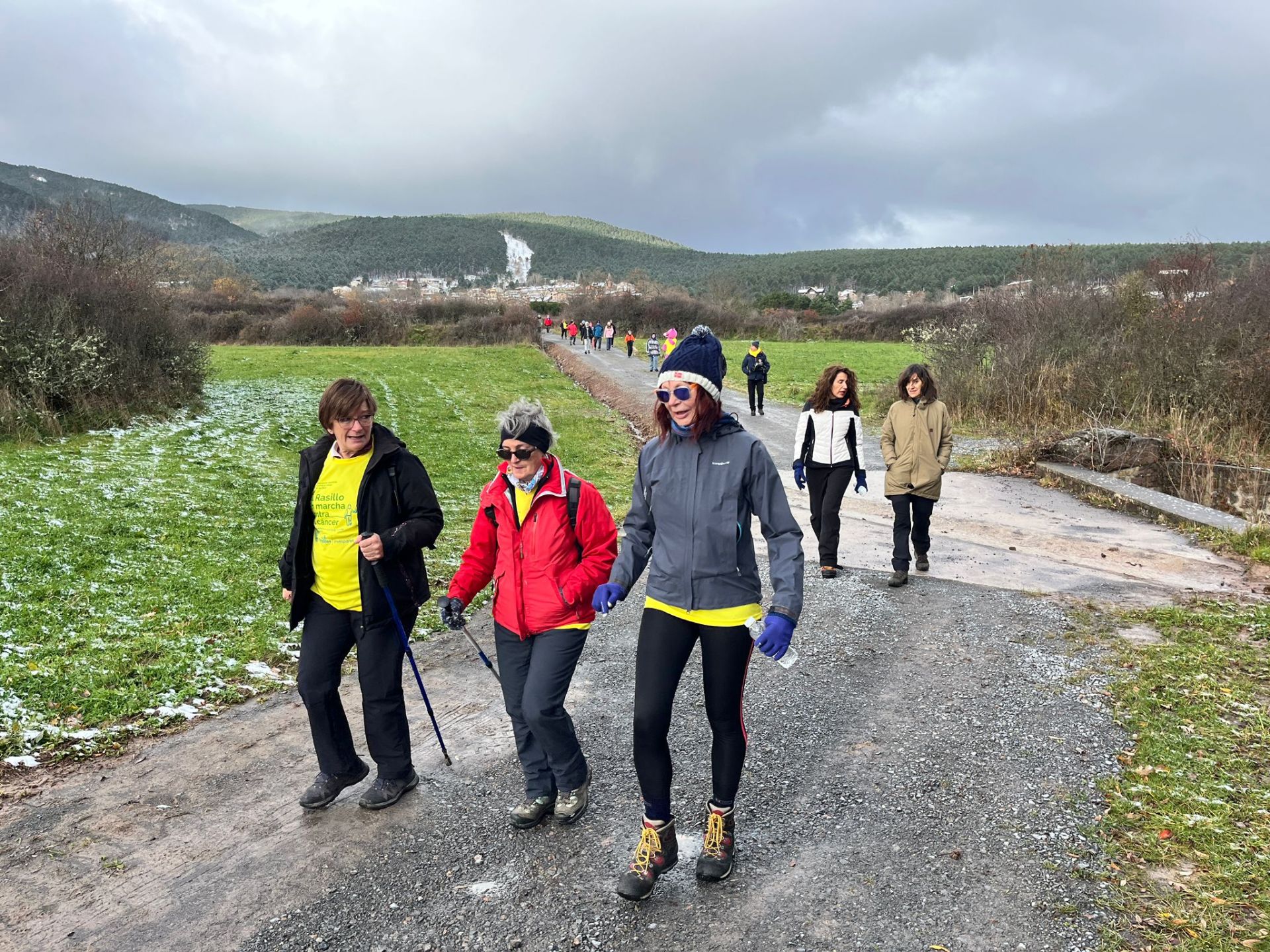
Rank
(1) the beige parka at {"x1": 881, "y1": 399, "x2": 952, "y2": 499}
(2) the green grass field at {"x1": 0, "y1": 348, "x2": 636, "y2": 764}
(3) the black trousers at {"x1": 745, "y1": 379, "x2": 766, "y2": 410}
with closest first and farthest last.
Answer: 1. (2) the green grass field at {"x1": 0, "y1": 348, "x2": 636, "y2": 764}
2. (1) the beige parka at {"x1": 881, "y1": 399, "x2": 952, "y2": 499}
3. (3) the black trousers at {"x1": 745, "y1": 379, "x2": 766, "y2": 410}

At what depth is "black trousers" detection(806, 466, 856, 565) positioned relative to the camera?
8328mm

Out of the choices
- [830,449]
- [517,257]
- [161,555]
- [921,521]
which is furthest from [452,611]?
[517,257]

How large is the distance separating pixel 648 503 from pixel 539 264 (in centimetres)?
19326

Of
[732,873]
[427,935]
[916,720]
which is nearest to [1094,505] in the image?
[916,720]

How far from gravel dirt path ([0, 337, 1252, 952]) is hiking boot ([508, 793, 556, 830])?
0.09m

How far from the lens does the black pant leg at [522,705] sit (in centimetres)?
385

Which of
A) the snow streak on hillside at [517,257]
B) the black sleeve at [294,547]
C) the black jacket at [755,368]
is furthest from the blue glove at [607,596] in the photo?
the snow streak on hillside at [517,257]

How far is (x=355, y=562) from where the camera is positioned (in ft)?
12.9

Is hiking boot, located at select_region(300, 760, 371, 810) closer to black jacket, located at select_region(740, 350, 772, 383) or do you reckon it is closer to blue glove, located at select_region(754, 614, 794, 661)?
blue glove, located at select_region(754, 614, 794, 661)

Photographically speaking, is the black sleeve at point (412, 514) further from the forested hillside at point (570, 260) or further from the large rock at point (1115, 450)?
the forested hillside at point (570, 260)

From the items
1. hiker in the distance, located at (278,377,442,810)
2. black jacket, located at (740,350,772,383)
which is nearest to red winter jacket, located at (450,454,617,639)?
hiker in the distance, located at (278,377,442,810)

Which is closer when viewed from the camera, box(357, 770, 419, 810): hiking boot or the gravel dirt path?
the gravel dirt path

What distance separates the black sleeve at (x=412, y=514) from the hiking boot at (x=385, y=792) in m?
1.18

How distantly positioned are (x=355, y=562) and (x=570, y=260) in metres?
193
